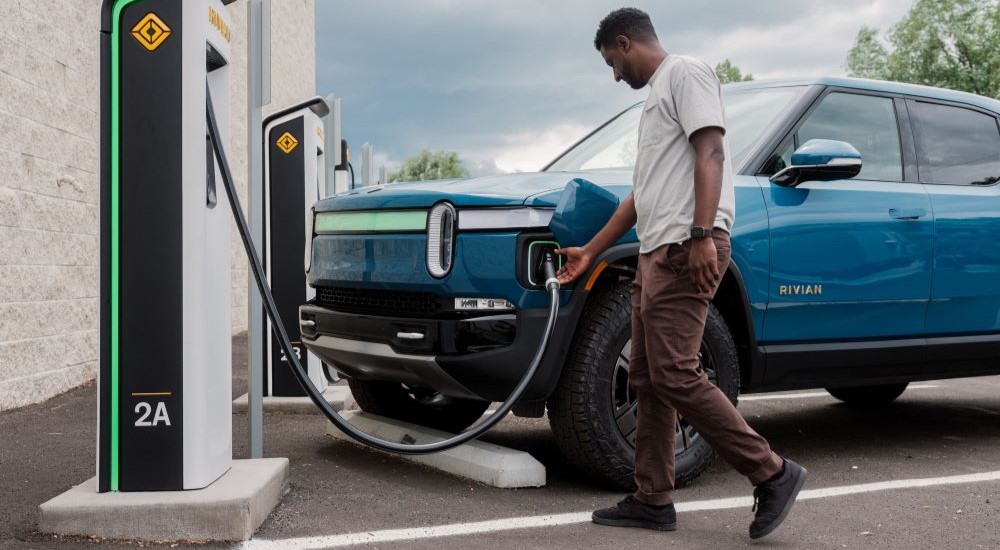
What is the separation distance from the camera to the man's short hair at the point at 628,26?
3.72 metres

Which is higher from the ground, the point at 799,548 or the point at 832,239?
the point at 832,239

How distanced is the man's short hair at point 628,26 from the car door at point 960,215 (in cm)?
224

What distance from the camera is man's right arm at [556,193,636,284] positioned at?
12.8 ft

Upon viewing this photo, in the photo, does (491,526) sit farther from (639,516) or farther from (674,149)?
(674,149)

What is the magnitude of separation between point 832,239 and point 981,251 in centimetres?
113

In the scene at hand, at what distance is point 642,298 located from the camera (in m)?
3.66

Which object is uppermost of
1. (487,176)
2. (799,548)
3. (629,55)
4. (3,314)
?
(629,55)

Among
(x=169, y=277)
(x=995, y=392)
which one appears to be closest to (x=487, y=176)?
(x=169, y=277)

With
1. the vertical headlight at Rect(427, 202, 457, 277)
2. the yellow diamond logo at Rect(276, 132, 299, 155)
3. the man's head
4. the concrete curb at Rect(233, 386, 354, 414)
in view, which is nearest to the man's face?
the man's head

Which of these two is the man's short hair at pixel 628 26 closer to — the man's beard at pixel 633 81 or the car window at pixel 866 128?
the man's beard at pixel 633 81

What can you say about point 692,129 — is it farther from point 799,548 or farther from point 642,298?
point 799,548

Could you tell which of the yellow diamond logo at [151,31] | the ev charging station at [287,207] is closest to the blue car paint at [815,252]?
the yellow diamond logo at [151,31]

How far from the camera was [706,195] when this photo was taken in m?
3.43

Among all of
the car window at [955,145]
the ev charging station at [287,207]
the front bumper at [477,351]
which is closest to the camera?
the front bumper at [477,351]
